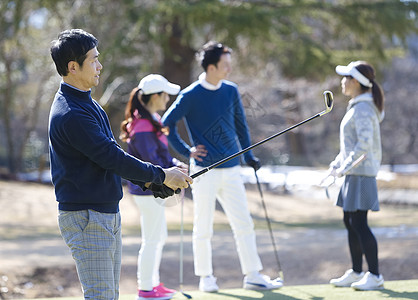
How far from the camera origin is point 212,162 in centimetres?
551

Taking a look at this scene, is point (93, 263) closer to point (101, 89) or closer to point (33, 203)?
point (33, 203)

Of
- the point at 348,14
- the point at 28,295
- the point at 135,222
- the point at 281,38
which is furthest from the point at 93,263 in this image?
the point at 281,38

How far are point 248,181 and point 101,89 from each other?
5.75 m

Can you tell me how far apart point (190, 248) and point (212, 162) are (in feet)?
15.1

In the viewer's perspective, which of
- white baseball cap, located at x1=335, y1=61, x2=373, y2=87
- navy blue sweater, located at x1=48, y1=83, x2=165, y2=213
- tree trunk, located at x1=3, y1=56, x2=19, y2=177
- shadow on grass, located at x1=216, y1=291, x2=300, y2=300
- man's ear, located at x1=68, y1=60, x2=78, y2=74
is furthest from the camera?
tree trunk, located at x1=3, y1=56, x2=19, y2=177

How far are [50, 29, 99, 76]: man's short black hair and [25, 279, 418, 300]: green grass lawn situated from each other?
249 centimetres

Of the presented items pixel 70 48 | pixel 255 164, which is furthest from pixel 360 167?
pixel 70 48

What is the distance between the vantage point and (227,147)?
5551 millimetres

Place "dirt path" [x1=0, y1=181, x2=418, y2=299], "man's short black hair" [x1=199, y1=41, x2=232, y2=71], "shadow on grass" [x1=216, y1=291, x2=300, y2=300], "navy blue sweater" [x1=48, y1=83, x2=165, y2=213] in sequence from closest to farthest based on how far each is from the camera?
1. "navy blue sweater" [x1=48, y1=83, x2=165, y2=213]
2. "shadow on grass" [x1=216, y1=291, x2=300, y2=300]
3. "man's short black hair" [x1=199, y1=41, x2=232, y2=71]
4. "dirt path" [x1=0, y1=181, x2=418, y2=299]

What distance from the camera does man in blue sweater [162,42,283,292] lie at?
5.55 m

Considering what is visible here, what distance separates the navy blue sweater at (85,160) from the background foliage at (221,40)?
269 centimetres

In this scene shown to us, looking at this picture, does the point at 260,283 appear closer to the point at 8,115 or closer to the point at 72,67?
the point at 72,67

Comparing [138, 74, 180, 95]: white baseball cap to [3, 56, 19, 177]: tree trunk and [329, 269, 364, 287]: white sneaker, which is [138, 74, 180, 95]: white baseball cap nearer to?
[329, 269, 364, 287]: white sneaker

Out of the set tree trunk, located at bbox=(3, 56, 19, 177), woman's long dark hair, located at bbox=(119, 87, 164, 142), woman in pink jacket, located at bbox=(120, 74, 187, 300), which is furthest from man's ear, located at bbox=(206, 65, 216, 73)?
tree trunk, located at bbox=(3, 56, 19, 177)
